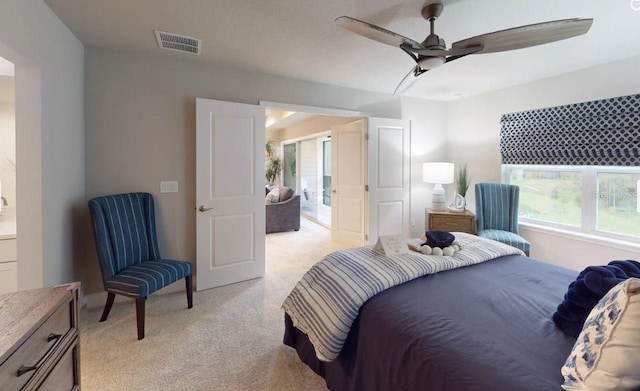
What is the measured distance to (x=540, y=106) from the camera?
3539 millimetres

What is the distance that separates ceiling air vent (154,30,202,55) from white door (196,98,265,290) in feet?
1.48

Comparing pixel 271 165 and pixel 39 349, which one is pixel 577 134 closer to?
pixel 39 349

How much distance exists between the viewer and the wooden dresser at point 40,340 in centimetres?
73

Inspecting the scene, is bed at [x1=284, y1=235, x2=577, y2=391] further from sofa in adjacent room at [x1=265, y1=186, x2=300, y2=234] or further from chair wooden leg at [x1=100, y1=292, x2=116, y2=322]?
sofa in adjacent room at [x1=265, y1=186, x2=300, y2=234]

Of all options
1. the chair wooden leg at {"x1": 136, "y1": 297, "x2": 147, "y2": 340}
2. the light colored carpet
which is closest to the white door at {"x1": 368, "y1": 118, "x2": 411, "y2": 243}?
the light colored carpet

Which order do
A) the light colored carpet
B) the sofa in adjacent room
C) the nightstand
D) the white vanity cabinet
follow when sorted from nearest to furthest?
the light colored carpet
the white vanity cabinet
the nightstand
the sofa in adjacent room

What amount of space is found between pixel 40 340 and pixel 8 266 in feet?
6.17

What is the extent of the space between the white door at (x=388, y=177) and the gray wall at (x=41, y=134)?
3194 millimetres

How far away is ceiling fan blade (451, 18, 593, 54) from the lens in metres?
1.53

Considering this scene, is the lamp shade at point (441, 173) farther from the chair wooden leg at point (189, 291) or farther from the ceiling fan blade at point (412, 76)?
the chair wooden leg at point (189, 291)

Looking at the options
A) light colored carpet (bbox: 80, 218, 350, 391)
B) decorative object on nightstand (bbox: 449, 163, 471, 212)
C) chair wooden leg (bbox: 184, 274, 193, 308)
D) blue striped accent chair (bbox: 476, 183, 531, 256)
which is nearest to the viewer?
light colored carpet (bbox: 80, 218, 350, 391)

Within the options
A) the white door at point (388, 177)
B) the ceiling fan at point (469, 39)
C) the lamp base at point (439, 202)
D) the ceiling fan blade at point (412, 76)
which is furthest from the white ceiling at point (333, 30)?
the lamp base at point (439, 202)

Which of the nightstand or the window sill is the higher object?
the nightstand

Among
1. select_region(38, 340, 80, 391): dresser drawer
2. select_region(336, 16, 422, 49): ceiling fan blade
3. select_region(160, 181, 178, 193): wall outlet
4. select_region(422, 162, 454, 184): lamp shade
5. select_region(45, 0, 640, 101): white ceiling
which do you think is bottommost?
select_region(38, 340, 80, 391): dresser drawer
